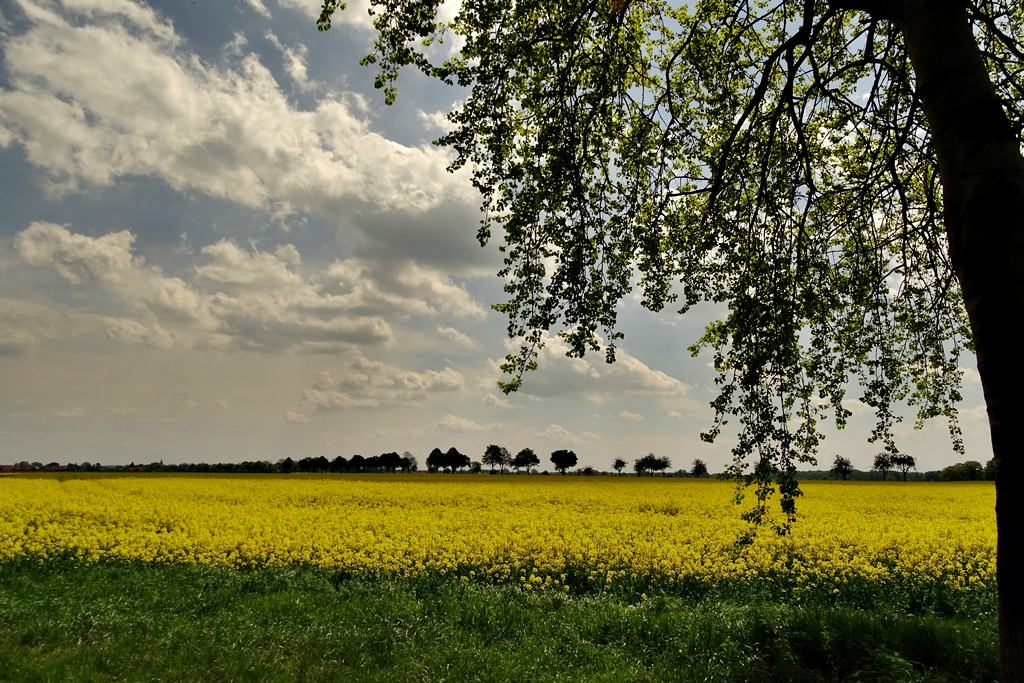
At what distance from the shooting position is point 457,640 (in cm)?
788

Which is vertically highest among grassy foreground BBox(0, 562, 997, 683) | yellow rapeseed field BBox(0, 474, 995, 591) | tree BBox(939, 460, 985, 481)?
tree BBox(939, 460, 985, 481)

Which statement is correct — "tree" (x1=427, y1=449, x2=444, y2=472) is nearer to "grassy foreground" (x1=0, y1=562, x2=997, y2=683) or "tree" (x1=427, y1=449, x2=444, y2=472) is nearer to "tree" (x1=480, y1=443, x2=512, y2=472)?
"tree" (x1=480, y1=443, x2=512, y2=472)

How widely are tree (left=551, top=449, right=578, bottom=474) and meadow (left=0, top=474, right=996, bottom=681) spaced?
90.3m

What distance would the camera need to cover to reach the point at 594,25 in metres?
7.30

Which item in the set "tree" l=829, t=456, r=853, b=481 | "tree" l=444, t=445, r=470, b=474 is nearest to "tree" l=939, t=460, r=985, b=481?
"tree" l=829, t=456, r=853, b=481

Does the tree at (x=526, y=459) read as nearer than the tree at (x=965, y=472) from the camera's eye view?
No

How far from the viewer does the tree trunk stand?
3.64 m

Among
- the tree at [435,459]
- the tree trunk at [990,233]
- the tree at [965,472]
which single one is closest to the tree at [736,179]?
the tree trunk at [990,233]

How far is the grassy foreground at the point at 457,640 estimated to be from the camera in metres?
6.88

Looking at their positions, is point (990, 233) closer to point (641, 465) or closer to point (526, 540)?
point (526, 540)

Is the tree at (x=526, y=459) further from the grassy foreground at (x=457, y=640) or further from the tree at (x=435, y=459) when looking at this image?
the grassy foreground at (x=457, y=640)

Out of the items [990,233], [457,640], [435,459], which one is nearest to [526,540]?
[457,640]

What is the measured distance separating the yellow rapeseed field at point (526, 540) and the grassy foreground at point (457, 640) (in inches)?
106

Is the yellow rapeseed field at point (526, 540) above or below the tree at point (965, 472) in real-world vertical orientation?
below
